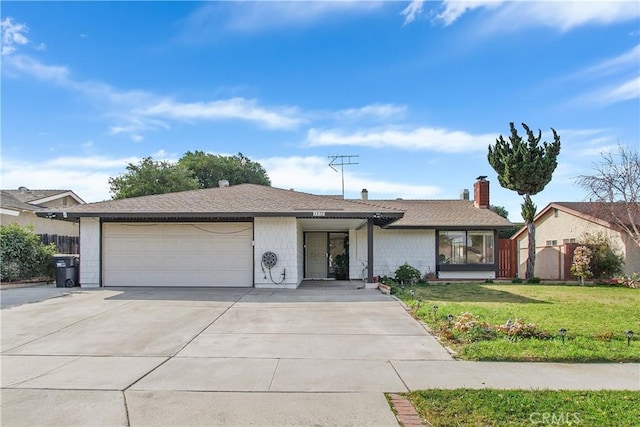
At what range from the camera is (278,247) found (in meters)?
14.2

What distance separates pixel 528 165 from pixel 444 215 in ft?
13.9

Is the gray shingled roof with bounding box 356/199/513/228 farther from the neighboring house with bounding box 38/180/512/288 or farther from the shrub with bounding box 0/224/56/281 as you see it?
the shrub with bounding box 0/224/56/281

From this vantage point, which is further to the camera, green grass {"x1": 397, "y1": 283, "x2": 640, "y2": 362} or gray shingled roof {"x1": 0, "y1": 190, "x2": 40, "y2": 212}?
gray shingled roof {"x1": 0, "y1": 190, "x2": 40, "y2": 212}

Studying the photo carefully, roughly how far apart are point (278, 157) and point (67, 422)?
24.3m

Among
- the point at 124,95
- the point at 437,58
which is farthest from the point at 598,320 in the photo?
the point at 124,95

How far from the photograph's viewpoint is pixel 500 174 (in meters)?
20.4

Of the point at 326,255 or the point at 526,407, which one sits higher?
the point at 326,255

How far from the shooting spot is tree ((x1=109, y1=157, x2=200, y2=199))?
32.1 meters

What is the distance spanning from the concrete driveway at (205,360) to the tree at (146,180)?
22.3 m

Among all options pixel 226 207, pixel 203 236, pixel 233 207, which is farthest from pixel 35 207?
pixel 233 207

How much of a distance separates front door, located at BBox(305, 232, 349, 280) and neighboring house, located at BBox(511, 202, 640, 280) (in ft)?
30.1

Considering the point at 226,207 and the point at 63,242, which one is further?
the point at 63,242

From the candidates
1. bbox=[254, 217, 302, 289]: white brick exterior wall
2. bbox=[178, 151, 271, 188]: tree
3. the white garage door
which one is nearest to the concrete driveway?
bbox=[254, 217, 302, 289]: white brick exterior wall

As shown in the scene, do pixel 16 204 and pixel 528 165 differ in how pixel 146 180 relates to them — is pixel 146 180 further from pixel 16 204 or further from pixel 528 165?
pixel 528 165
